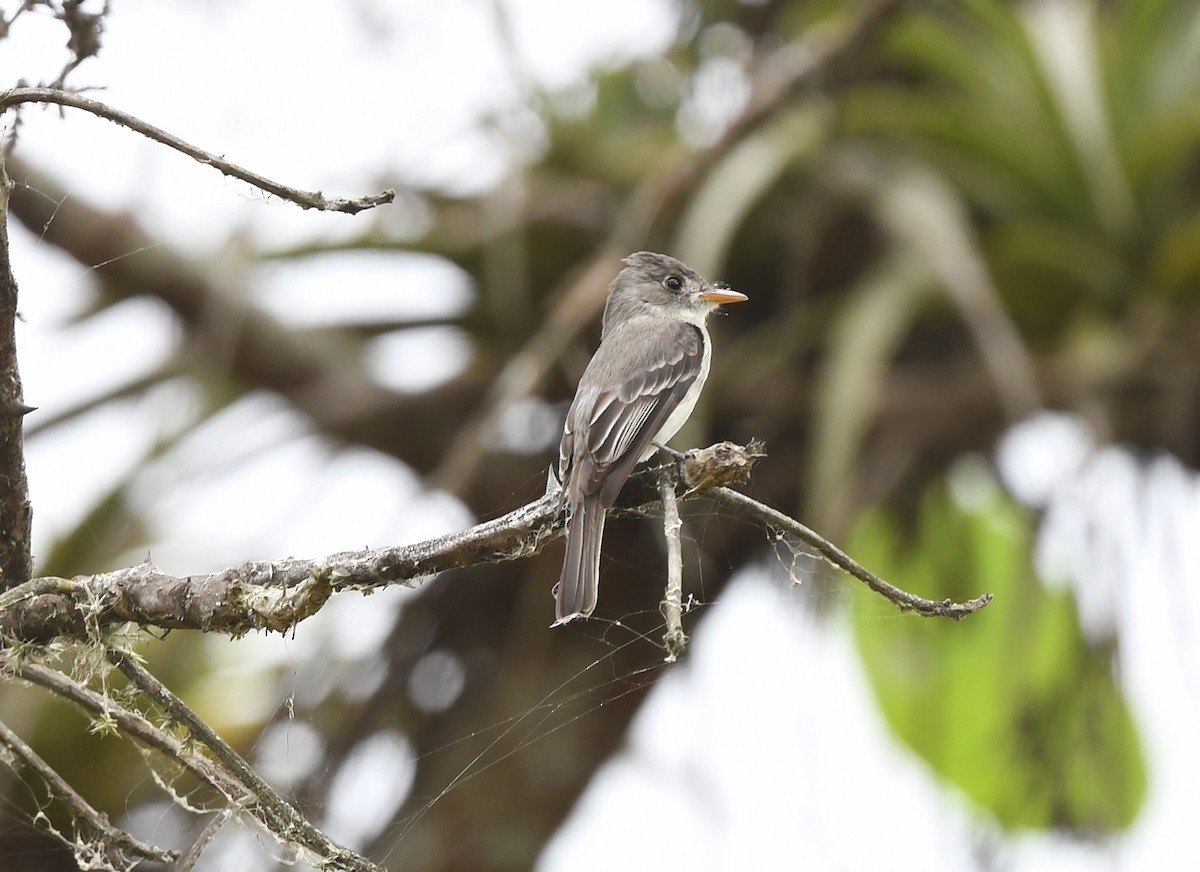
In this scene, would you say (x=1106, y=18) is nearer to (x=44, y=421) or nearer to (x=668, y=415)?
(x=668, y=415)

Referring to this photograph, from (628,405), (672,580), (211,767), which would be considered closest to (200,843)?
(211,767)

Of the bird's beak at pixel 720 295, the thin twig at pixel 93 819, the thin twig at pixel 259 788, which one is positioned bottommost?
the thin twig at pixel 93 819

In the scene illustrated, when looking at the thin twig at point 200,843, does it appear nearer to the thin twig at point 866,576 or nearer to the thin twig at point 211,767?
the thin twig at point 211,767

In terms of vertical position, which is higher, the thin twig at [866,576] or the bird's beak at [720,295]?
the bird's beak at [720,295]

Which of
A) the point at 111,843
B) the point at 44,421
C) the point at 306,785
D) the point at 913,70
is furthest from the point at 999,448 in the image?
the point at 111,843

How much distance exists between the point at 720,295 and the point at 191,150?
2.01 meters

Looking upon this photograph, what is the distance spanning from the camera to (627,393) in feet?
9.39

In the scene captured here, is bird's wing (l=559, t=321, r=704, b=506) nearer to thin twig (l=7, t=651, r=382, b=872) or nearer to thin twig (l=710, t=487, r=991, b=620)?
thin twig (l=710, t=487, r=991, b=620)

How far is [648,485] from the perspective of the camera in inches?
92.8

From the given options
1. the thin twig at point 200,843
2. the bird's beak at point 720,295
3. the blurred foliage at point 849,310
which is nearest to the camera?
the thin twig at point 200,843

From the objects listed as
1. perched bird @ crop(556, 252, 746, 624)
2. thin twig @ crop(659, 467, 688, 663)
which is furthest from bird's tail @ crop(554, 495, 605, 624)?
thin twig @ crop(659, 467, 688, 663)

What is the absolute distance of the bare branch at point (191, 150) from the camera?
1.42 m

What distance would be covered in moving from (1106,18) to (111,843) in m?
4.73

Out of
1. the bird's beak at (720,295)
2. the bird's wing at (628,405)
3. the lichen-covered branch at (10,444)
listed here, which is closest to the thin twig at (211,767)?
the lichen-covered branch at (10,444)
